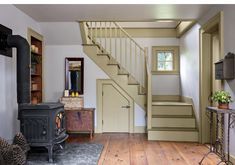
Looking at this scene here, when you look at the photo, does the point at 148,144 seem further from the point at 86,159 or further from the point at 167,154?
the point at 86,159

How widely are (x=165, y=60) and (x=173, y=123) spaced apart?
237 cm

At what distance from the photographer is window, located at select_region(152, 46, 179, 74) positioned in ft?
27.0

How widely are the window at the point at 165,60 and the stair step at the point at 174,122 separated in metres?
2.00

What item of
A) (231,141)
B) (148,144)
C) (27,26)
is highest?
(27,26)

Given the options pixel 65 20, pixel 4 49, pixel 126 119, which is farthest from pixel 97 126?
pixel 4 49

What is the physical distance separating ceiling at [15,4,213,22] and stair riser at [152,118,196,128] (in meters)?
2.36

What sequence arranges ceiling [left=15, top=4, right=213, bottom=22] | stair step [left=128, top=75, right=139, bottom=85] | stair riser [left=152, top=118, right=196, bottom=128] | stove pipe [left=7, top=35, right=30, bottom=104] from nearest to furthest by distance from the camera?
stove pipe [left=7, top=35, right=30, bottom=104] < ceiling [left=15, top=4, right=213, bottom=22] < stair riser [left=152, top=118, right=196, bottom=128] < stair step [left=128, top=75, right=139, bottom=85]

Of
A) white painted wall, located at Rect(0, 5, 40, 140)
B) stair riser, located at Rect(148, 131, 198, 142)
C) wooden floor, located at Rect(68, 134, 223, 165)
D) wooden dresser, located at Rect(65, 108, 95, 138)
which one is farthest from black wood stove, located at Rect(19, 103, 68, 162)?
stair riser, located at Rect(148, 131, 198, 142)

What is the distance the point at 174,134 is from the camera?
20.8ft

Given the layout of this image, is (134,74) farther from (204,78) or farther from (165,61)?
(204,78)

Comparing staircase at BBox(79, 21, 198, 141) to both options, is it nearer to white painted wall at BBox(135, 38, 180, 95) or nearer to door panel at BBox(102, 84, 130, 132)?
door panel at BBox(102, 84, 130, 132)

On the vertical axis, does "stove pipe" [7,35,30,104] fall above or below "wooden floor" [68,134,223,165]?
above

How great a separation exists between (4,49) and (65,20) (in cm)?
197

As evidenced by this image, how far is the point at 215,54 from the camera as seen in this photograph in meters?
5.95
